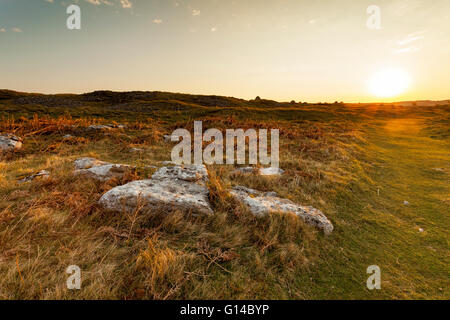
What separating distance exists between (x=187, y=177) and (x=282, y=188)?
308cm

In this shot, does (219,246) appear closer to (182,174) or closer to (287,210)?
(287,210)

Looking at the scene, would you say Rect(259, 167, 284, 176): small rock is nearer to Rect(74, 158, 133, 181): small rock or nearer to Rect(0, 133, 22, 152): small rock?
Rect(74, 158, 133, 181): small rock

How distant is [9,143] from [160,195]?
37.7 feet

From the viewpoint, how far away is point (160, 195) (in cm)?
Answer: 461

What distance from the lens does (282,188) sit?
6758mm

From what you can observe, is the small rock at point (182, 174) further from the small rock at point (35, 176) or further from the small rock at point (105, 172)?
the small rock at point (35, 176)

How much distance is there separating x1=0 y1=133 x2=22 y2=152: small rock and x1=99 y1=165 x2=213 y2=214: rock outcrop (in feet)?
32.3

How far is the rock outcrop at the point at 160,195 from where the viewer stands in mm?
4320

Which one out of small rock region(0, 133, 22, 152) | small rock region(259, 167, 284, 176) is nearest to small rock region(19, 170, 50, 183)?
small rock region(0, 133, 22, 152)

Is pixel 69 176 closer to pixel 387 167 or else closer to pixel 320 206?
pixel 320 206

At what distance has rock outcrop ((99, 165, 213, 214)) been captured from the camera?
4.32 meters
